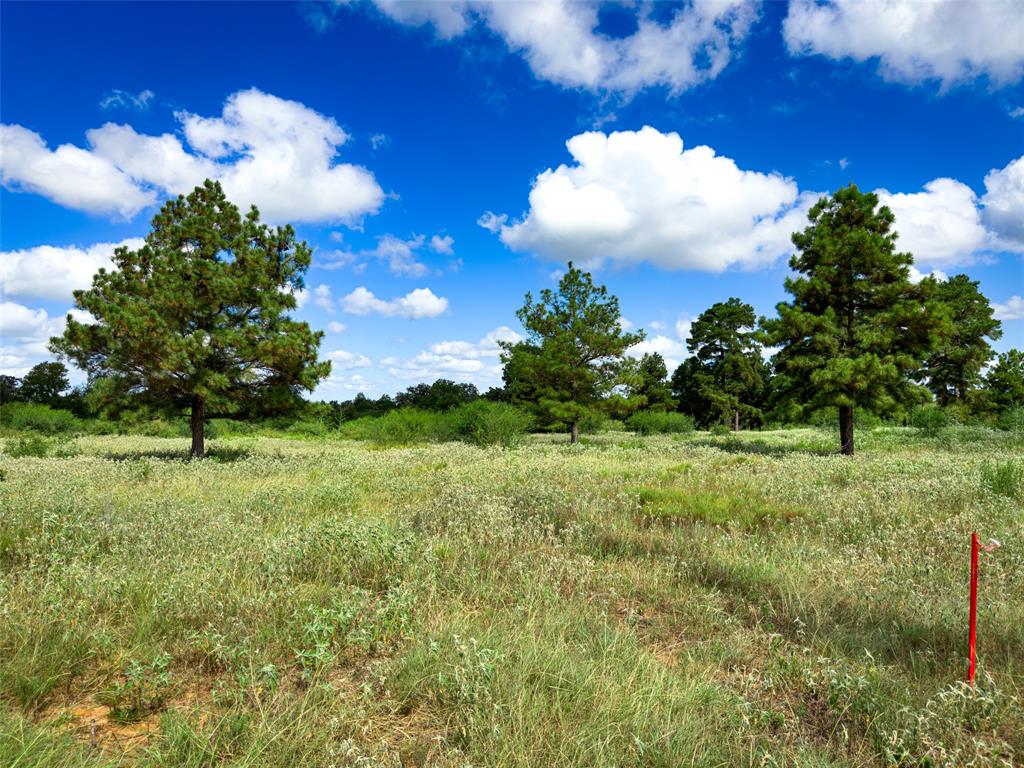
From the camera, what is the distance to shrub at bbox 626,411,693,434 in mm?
46406

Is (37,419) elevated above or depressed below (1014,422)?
below

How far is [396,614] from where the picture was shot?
14.4 feet

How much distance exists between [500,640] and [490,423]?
1020 inches

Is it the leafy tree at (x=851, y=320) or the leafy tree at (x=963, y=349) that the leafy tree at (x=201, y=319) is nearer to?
the leafy tree at (x=851, y=320)

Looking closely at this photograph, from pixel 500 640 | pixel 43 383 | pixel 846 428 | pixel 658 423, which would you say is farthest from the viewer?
pixel 43 383

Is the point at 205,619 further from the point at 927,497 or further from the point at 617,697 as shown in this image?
the point at 927,497

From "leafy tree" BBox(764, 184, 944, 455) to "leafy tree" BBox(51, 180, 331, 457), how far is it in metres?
18.9

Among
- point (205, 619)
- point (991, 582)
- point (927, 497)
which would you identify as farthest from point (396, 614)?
point (927, 497)

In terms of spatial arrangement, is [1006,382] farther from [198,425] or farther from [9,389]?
[9,389]

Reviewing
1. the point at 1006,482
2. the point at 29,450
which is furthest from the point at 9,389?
the point at 1006,482

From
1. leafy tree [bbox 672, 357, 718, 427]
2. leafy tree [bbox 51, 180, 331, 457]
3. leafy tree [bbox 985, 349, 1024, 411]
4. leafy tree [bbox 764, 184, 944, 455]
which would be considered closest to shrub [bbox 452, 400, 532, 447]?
leafy tree [bbox 51, 180, 331, 457]

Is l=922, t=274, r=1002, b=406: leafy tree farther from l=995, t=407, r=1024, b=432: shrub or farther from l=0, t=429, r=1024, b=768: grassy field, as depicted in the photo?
l=0, t=429, r=1024, b=768: grassy field

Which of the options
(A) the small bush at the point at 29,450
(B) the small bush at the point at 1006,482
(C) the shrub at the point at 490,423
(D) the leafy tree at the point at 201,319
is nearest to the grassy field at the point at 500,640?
(B) the small bush at the point at 1006,482

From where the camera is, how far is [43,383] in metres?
65.0
